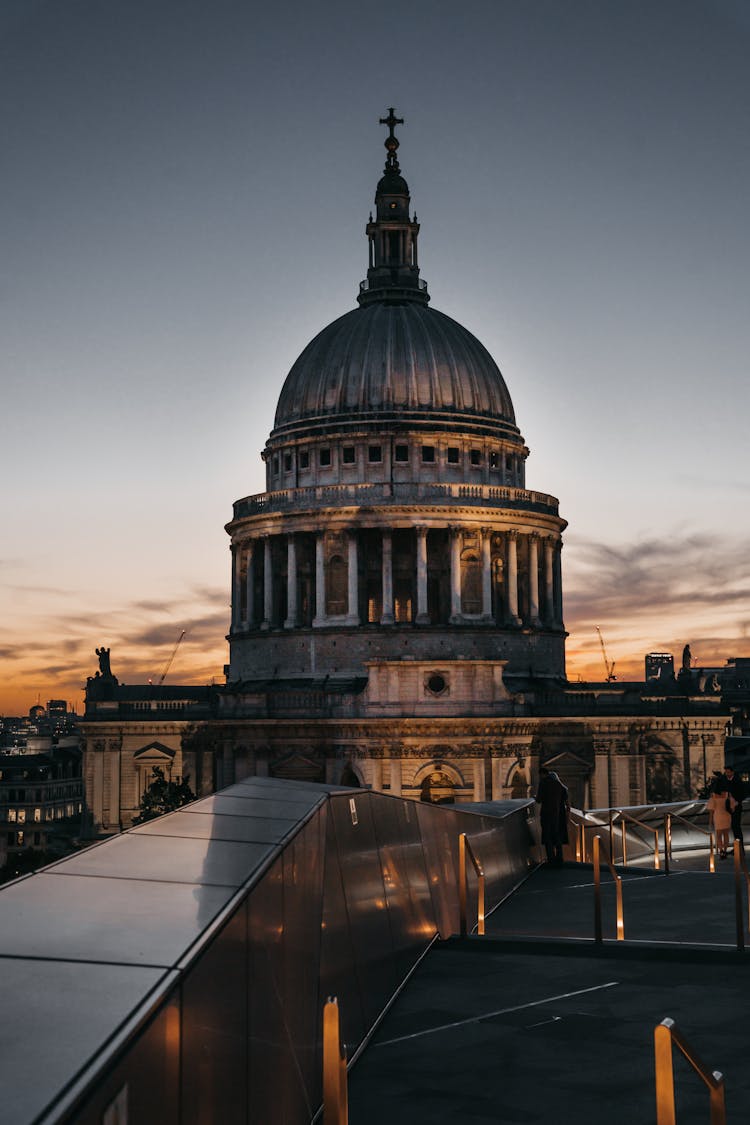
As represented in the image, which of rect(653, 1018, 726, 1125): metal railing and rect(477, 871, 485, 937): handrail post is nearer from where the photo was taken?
rect(653, 1018, 726, 1125): metal railing

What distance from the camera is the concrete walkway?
37.0 feet

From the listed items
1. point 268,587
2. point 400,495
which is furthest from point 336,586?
point 400,495

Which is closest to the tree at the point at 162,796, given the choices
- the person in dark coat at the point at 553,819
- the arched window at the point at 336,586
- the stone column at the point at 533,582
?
the arched window at the point at 336,586

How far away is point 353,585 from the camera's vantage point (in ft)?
339

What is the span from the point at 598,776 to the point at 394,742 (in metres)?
14.9

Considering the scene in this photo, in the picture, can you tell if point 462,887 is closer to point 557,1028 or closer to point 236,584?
point 557,1028

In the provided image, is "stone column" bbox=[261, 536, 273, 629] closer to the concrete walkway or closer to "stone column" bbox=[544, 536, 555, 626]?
"stone column" bbox=[544, 536, 555, 626]

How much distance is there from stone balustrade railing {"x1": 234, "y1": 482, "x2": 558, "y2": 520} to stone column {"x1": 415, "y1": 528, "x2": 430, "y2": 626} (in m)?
3.10

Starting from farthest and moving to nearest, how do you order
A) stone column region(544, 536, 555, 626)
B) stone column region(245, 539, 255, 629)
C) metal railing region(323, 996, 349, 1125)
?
stone column region(245, 539, 255, 629)
stone column region(544, 536, 555, 626)
metal railing region(323, 996, 349, 1125)

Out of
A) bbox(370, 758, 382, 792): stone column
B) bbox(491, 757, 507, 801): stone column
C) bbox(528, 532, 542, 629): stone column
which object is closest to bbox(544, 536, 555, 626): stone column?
bbox(528, 532, 542, 629): stone column

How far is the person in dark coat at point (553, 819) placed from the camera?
3008 cm

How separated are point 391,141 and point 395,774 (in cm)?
6226

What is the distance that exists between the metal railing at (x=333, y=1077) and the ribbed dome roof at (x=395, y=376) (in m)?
99.6

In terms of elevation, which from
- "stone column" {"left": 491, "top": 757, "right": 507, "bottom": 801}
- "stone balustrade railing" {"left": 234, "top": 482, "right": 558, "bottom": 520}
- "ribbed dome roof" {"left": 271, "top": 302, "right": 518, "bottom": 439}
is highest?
"ribbed dome roof" {"left": 271, "top": 302, "right": 518, "bottom": 439}
